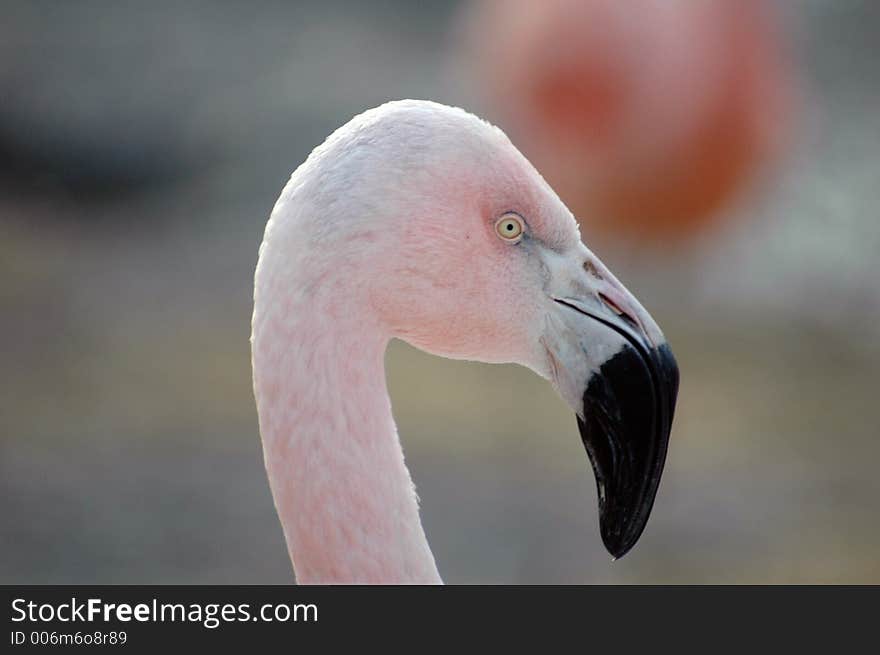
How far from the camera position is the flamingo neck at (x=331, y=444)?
3.33 ft

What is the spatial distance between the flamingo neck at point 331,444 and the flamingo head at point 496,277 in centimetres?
5

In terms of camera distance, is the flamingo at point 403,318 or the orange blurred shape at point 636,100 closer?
the flamingo at point 403,318

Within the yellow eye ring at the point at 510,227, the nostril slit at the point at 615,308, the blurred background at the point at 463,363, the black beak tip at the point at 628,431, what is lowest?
the black beak tip at the point at 628,431

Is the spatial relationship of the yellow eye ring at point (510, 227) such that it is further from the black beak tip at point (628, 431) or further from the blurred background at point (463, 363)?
the blurred background at point (463, 363)

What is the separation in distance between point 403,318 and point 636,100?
2.84m

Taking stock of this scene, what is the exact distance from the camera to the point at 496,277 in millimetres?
1080

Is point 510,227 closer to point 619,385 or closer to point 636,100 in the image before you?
point 619,385

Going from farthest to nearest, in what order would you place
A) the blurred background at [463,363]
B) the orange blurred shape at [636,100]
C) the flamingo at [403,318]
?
the orange blurred shape at [636,100]
the blurred background at [463,363]
the flamingo at [403,318]

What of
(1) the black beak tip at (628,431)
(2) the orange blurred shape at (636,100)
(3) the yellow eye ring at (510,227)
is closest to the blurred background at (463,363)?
(2) the orange blurred shape at (636,100)

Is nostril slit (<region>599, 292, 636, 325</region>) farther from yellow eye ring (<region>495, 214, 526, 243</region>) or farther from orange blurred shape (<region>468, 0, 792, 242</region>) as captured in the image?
orange blurred shape (<region>468, 0, 792, 242</region>)

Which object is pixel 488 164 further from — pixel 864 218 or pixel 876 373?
pixel 864 218
